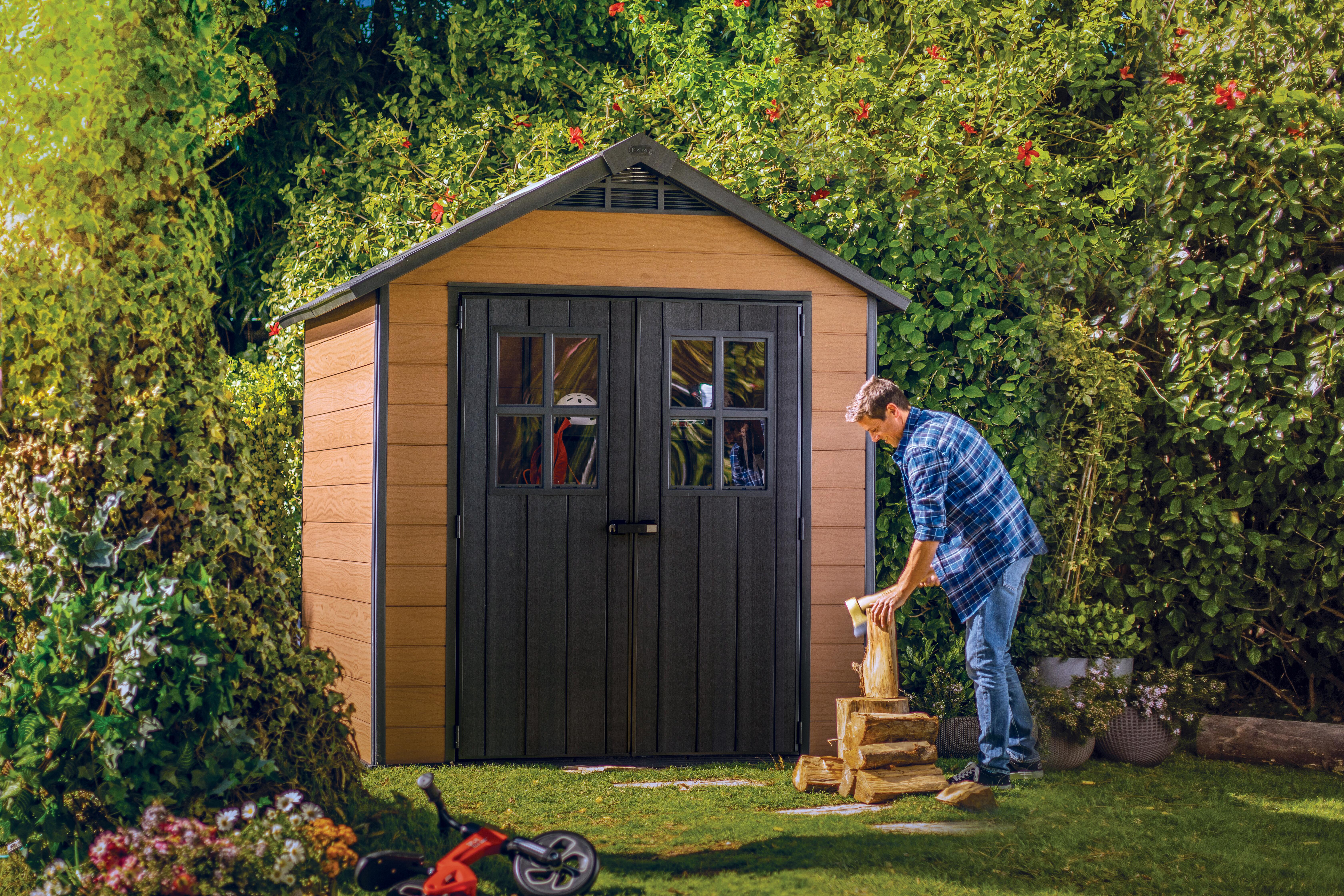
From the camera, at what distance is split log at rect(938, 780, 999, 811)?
188 inches

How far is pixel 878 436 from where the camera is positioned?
5172mm

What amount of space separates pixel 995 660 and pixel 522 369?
2637 mm

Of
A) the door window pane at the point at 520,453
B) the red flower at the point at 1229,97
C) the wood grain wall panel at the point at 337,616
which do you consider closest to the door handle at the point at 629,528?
the door window pane at the point at 520,453

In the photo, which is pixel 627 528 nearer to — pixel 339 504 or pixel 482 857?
pixel 339 504

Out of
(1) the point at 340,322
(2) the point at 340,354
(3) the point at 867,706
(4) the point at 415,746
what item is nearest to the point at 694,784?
(3) the point at 867,706

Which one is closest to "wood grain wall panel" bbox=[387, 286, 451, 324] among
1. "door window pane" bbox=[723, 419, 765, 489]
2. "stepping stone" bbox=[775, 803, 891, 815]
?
"door window pane" bbox=[723, 419, 765, 489]

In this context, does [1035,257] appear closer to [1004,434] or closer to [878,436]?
[1004,434]

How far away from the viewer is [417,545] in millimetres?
5406

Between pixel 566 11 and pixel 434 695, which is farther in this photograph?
pixel 566 11

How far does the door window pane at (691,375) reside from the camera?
5.63 metres

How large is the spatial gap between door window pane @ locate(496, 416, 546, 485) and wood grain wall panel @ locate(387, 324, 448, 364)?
0.45 m

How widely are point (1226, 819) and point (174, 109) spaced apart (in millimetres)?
5052

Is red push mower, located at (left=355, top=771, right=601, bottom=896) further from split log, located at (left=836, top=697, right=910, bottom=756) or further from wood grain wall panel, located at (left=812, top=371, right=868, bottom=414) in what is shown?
wood grain wall panel, located at (left=812, top=371, right=868, bottom=414)

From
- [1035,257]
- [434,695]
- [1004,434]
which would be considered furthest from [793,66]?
[434,695]
